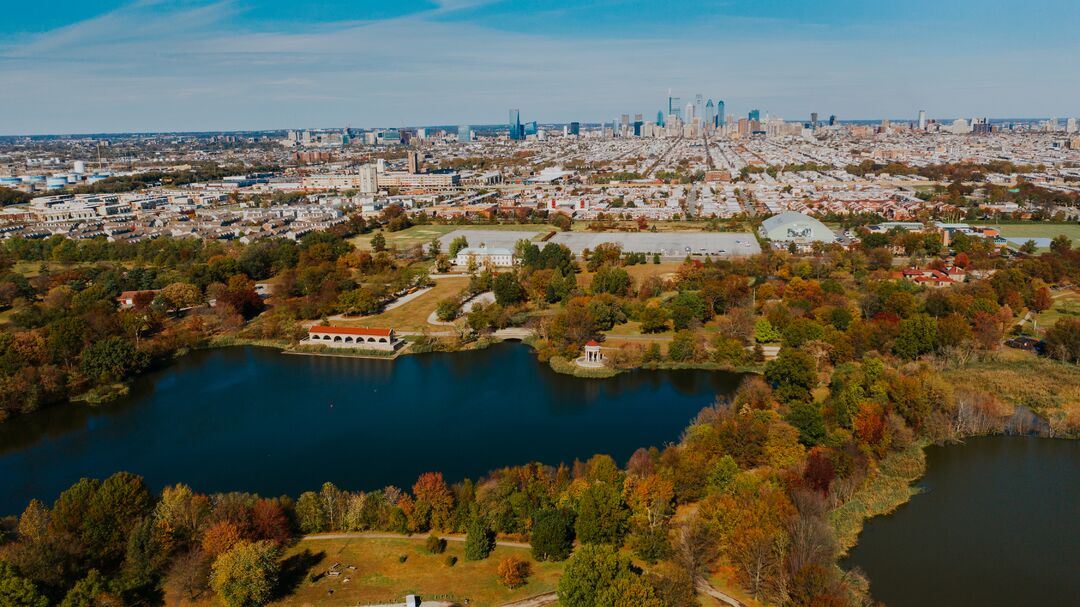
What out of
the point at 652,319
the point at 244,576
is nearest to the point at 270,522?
the point at 244,576

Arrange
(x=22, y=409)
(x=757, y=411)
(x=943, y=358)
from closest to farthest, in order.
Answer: (x=757, y=411) < (x=22, y=409) < (x=943, y=358)

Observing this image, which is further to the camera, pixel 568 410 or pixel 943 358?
pixel 943 358

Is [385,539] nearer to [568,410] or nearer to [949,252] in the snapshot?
[568,410]

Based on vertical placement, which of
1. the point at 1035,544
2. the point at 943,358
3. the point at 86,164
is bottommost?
the point at 1035,544

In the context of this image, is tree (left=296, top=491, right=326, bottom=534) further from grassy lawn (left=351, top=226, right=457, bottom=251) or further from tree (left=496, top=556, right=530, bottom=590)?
grassy lawn (left=351, top=226, right=457, bottom=251)

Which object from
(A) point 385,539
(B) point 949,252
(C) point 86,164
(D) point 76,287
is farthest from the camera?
(C) point 86,164

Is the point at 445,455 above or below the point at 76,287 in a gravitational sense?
below

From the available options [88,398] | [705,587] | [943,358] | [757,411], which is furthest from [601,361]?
[88,398]
